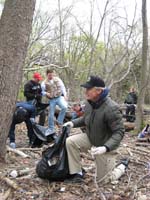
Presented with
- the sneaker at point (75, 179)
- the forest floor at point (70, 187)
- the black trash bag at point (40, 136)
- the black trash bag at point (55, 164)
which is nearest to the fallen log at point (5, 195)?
the forest floor at point (70, 187)

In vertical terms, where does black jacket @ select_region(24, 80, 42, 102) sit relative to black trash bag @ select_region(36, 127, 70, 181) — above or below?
above

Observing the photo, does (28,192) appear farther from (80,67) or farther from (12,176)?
(80,67)

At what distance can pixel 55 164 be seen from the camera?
451cm

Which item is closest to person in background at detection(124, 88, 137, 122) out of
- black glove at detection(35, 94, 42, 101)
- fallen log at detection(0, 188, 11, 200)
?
black glove at detection(35, 94, 42, 101)

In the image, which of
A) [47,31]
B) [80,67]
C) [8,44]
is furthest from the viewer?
[80,67]

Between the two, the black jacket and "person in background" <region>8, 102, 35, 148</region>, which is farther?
the black jacket

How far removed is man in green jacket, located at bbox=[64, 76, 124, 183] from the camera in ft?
14.1

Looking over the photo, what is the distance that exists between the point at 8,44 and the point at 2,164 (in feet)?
5.65

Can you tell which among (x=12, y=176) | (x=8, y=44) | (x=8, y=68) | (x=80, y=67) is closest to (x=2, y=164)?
(x=12, y=176)

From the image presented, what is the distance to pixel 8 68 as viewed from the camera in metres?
4.88

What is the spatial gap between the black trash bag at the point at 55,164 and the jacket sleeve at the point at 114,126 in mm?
662

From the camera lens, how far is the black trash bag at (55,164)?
4484 mm

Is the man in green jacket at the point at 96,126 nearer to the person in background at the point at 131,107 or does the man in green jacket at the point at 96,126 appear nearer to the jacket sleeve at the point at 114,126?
the jacket sleeve at the point at 114,126

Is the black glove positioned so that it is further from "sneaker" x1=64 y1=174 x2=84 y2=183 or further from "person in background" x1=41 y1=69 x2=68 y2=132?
"sneaker" x1=64 y1=174 x2=84 y2=183
